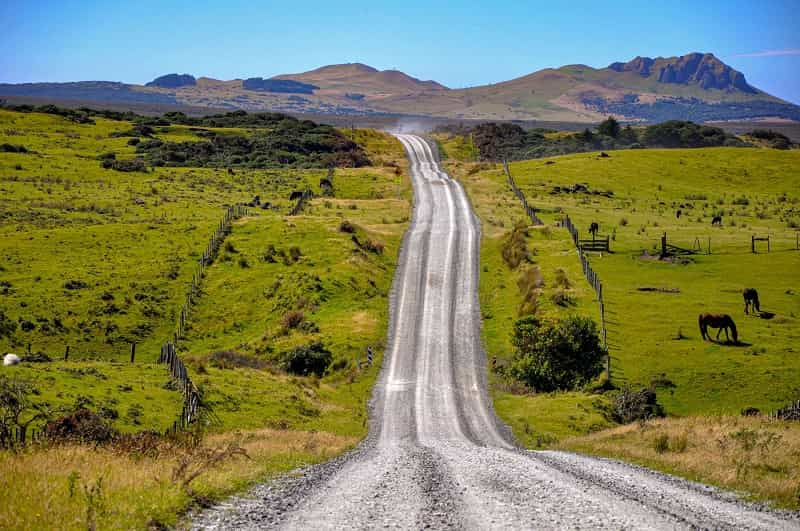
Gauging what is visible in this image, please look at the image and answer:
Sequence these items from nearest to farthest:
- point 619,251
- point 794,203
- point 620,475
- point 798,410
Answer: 1. point 620,475
2. point 798,410
3. point 619,251
4. point 794,203

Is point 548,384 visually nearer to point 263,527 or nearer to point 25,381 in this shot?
point 25,381

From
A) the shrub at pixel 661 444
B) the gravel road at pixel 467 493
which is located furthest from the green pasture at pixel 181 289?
the shrub at pixel 661 444

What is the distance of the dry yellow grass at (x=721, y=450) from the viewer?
20.4 metres

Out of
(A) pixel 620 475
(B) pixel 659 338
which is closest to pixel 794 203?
(B) pixel 659 338

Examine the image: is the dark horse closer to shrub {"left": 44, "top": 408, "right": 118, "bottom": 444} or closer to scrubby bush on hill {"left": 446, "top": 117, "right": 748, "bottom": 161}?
shrub {"left": 44, "top": 408, "right": 118, "bottom": 444}

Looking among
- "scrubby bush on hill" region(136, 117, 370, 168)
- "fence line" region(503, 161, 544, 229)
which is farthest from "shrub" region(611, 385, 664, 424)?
"scrubby bush on hill" region(136, 117, 370, 168)

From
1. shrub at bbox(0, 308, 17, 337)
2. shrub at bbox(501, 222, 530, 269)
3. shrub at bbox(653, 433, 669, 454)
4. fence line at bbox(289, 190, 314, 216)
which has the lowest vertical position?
shrub at bbox(0, 308, 17, 337)

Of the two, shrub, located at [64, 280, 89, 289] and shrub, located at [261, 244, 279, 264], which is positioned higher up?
shrub, located at [261, 244, 279, 264]

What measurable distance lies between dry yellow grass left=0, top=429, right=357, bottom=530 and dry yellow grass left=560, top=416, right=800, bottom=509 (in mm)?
11568

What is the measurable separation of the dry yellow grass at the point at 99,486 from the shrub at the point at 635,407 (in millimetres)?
22152

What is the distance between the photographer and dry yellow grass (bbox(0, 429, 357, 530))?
13.3 m

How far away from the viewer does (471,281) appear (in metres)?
70.0

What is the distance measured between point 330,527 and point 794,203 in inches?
4421

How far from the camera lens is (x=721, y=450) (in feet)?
85.4
